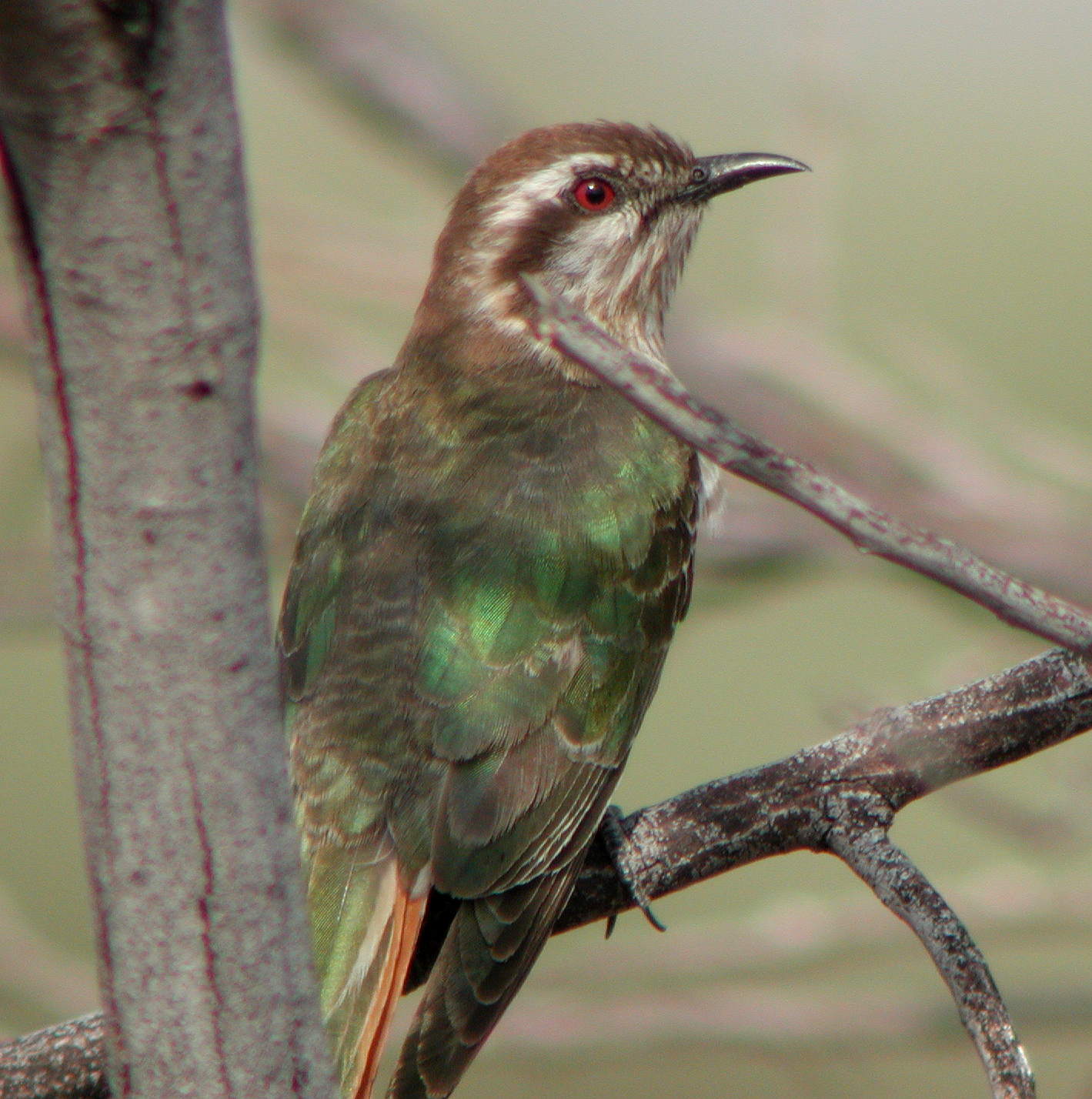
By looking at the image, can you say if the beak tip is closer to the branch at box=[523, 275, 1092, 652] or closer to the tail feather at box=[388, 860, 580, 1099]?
the tail feather at box=[388, 860, 580, 1099]

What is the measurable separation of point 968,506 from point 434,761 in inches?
127

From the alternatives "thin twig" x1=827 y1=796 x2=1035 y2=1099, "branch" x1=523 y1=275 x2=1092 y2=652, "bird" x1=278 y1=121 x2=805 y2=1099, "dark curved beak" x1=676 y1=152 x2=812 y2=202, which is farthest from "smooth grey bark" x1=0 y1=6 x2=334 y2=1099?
"dark curved beak" x1=676 y1=152 x2=812 y2=202

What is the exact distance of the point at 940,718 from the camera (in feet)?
8.33

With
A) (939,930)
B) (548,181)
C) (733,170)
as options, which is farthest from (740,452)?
(733,170)

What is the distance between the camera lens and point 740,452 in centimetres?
151

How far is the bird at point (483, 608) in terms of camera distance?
2.79 metres

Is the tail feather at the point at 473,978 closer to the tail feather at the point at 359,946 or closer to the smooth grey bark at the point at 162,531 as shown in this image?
the tail feather at the point at 359,946

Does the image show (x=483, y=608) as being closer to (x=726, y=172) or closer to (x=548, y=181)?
(x=548, y=181)

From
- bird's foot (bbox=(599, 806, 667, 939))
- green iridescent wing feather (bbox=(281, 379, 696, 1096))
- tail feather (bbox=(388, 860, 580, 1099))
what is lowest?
tail feather (bbox=(388, 860, 580, 1099))

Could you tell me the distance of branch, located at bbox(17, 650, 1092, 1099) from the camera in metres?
2.46

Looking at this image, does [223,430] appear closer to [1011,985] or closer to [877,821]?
[877,821]

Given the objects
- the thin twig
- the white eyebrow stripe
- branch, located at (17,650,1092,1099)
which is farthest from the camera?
the white eyebrow stripe

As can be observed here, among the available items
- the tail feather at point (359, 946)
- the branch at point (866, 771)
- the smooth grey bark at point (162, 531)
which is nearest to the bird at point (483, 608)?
the tail feather at point (359, 946)

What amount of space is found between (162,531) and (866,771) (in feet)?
5.14
